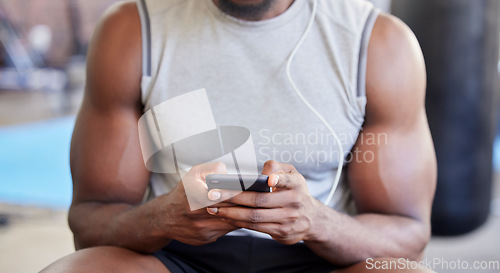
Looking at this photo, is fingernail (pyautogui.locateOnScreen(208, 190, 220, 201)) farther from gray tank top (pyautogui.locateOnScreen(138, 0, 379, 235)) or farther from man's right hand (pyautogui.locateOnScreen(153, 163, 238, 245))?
gray tank top (pyautogui.locateOnScreen(138, 0, 379, 235))

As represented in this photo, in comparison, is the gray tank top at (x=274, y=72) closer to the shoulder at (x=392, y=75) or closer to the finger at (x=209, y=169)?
the shoulder at (x=392, y=75)

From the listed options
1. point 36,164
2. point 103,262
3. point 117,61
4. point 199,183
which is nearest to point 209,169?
point 199,183

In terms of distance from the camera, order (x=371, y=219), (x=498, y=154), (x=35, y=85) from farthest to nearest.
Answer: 1. (x=35, y=85)
2. (x=498, y=154)
3. (x=371, y=219)

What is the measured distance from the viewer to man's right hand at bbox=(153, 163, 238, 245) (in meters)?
0.76

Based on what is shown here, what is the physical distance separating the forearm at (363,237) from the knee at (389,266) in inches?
1.4

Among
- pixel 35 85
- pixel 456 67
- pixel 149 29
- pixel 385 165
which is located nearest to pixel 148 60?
pixel 149 29

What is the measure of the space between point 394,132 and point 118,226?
589 millimetres

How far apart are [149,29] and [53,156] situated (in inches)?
117

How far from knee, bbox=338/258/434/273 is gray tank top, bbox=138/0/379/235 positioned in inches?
7.7

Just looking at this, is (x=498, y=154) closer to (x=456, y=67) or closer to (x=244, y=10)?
(x=456, y=67)

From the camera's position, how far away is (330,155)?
997mm

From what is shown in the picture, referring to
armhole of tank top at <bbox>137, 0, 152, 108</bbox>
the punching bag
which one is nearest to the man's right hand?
armhole of tank top at <bbox>137, 0, 152, 108</bbox>

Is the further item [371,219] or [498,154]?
[498,154]

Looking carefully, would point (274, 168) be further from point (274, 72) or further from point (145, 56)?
point (145, 56)
